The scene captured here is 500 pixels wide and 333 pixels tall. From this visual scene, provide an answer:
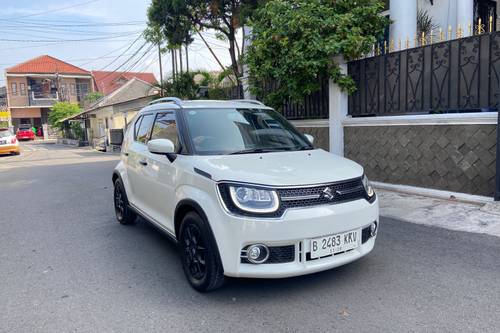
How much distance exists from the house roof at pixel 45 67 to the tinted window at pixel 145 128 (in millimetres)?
55807

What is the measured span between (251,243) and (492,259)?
267 cm

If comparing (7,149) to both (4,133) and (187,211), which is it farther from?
(187,211)

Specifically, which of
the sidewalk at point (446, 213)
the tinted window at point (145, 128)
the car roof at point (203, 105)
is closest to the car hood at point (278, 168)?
the car roof at point (203, 105)

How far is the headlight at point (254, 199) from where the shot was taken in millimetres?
3078

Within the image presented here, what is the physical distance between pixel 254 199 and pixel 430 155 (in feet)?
15.1

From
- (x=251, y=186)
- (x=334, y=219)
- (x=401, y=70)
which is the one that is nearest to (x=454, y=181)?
(x=401, y=70)

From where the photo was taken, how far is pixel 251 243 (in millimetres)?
3059

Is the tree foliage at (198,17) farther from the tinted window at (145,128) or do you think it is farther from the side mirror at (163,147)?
the side mirror at (163,147)

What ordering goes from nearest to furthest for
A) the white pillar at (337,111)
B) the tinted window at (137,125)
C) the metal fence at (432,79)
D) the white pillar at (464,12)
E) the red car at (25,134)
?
the tinted window at (137,125), the metal fence at (432,79), the white pillar at (337,111), the white pillar at (464,12), the red car at (25,134)

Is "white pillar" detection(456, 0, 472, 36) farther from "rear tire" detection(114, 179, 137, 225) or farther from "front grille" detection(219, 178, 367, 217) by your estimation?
"rear tire" detection(114, 179, 137, 225)

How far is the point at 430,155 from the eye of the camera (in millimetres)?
6617

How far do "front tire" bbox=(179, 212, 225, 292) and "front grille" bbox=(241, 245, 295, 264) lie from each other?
0.30 meters

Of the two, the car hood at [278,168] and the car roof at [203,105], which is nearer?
the car hood at [278,168]

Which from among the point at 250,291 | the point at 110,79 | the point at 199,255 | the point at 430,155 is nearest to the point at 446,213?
the point at 430,155
